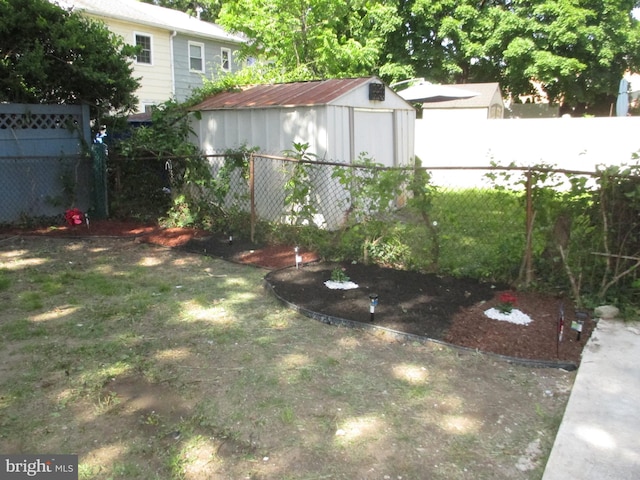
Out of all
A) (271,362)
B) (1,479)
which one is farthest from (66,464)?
(271,362)

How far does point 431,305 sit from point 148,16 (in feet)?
60.9

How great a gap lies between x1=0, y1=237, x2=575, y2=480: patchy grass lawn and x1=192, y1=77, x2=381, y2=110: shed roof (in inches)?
150

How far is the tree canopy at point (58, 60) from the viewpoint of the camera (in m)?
7.89

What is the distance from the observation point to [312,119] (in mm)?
7512

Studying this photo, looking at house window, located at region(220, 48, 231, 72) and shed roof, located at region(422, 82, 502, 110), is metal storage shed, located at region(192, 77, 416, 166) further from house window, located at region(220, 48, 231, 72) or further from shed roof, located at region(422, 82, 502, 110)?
house window, located at region(220, 48, 231, 72)

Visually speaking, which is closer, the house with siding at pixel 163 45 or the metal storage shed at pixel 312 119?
the metal storage shed at pixel 312 119

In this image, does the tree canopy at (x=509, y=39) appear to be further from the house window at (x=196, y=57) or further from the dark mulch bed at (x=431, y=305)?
the dark mulch bed at (x=431, y=305)

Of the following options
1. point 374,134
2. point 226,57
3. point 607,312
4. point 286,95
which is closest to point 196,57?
point 226,57

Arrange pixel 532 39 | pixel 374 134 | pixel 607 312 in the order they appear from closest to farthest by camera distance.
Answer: pixel 607 312, pixel 374 134, pixel 532 39

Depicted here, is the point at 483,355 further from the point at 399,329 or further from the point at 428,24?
the point at 428,24

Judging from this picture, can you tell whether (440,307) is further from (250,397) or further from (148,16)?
(148,16)

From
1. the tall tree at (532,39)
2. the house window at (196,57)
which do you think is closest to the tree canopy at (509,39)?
the tall tree at (532,39)

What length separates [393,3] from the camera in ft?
67.7

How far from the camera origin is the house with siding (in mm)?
17891
